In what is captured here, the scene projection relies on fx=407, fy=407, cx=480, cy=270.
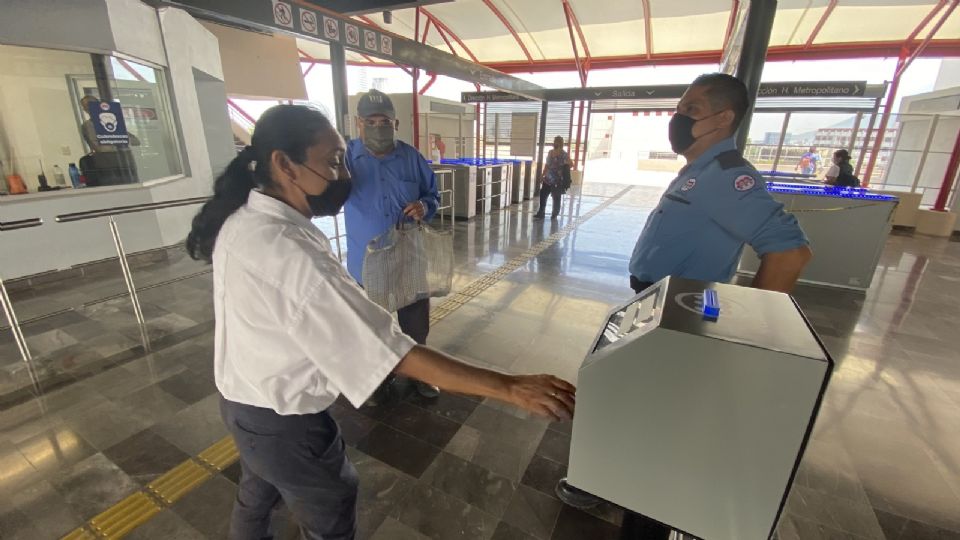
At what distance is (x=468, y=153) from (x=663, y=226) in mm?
12289

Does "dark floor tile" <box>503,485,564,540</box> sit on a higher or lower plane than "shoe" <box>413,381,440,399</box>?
lower

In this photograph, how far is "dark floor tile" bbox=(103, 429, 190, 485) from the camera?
1871 millimetres

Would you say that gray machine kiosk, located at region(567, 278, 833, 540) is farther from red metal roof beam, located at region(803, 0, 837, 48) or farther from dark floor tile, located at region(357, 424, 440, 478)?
red metal roof beam, located at region(803, 0, 837, 48)

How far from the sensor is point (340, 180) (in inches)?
41.4

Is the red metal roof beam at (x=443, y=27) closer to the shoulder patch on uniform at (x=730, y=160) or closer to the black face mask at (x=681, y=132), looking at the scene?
the black face mask at (x=681, y=132)

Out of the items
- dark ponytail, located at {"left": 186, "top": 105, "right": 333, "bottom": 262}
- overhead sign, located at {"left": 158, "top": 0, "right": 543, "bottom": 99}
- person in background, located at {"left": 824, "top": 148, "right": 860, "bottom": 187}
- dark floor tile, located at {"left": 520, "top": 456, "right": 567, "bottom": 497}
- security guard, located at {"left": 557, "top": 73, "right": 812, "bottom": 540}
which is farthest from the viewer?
person in background, located at {"left": 824, "top": 148, "right": 860, "bottom": 187}

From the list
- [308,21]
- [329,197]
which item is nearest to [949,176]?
[308,21]

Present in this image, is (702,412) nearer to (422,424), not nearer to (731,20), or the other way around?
(422,424)

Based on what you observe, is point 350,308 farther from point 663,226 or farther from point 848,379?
point 848,379

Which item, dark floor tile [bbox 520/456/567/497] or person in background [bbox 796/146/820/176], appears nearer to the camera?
dark floor tile [bbox 520/456/567/497]

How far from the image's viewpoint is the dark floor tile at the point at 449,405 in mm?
2297

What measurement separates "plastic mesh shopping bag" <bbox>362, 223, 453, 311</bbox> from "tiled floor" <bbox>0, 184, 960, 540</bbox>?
2.18ft

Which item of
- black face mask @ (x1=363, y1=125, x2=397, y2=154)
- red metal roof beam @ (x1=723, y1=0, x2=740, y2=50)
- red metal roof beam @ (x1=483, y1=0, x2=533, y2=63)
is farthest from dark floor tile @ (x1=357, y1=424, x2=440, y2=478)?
red metal roof beam @ (x1=483, y1=0, x2=533, y2=63)

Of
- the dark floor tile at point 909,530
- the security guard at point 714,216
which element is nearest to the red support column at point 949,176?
the dark floor tile at point 909,530
